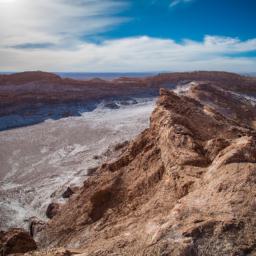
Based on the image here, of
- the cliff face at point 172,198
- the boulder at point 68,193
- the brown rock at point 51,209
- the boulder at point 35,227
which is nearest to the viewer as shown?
the cliff face at point 172,198

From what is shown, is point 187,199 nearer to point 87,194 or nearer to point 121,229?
point 121,229

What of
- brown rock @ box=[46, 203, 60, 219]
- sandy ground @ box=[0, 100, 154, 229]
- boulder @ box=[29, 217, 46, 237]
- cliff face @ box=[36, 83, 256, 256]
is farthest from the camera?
sandy ground @ box=[0, 100, 154, 229]

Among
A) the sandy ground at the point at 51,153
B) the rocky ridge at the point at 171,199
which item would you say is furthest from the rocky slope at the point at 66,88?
the rocky ridge at the point at 171,199

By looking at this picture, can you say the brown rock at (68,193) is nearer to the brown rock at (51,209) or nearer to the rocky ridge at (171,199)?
the brown rock at (51,209)

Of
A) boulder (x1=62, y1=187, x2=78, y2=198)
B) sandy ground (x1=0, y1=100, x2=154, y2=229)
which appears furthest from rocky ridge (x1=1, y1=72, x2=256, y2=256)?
sandy ground (x1=0, y1=100, x2=154, y2=229)

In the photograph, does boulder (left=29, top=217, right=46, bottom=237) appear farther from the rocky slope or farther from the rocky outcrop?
the rocky slope

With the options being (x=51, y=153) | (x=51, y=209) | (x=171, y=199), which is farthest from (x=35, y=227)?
(x=51, y=153)

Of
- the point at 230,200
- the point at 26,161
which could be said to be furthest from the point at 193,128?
the point at 26,161

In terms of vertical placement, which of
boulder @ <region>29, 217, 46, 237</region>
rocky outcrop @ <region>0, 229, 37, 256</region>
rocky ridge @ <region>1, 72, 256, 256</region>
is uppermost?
rocky ridge @ <region>1, 72, 256, 256</region>
